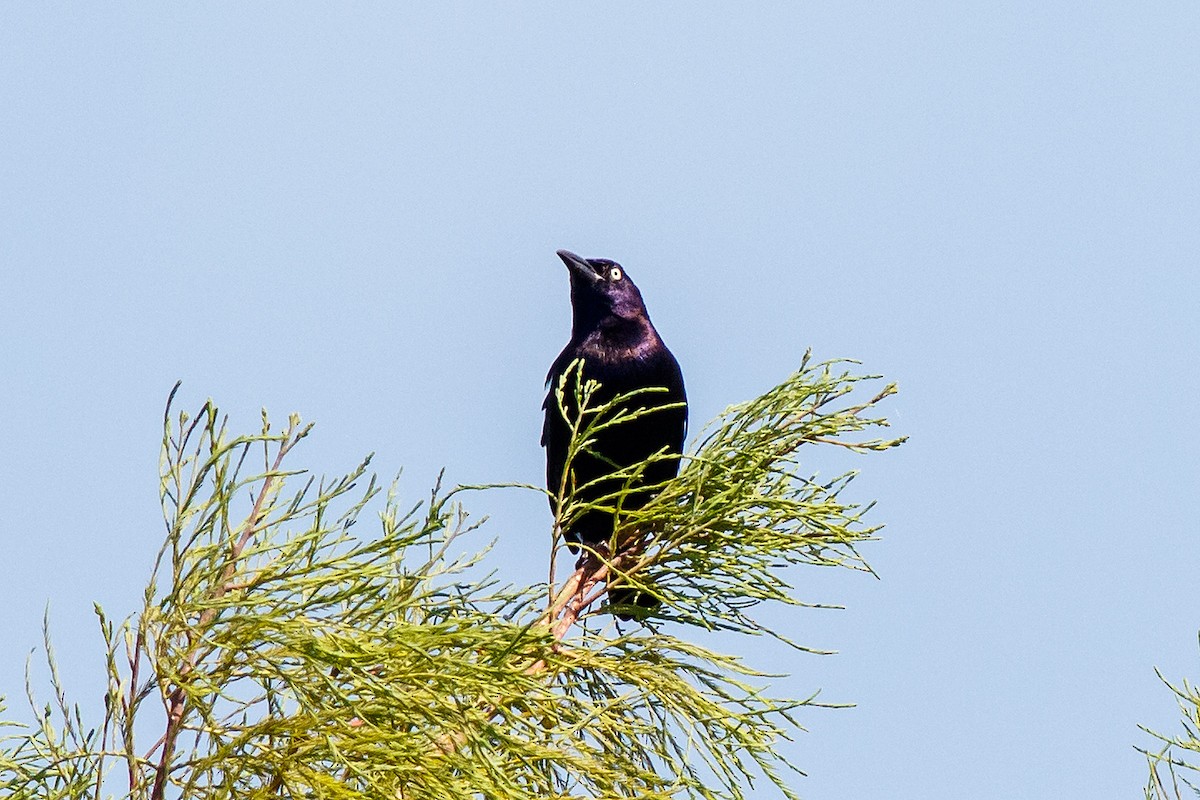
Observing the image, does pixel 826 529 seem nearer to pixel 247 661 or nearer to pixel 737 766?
pixel 737 766

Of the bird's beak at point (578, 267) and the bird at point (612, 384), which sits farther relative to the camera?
the bird's beak at point (578, 267)

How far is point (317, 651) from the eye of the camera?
230 centimetres

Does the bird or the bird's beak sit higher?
the bird's beak

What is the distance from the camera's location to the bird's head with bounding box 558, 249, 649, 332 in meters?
5.59

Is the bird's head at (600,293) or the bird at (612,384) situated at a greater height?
the bird's head at (600,293)

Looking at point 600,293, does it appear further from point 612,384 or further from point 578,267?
point 612,384

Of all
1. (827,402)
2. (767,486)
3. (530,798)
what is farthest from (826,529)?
(530,798)

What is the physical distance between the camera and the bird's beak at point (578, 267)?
571cm

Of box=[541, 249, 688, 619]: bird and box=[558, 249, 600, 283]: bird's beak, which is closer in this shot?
box=[541, 249, 688, 619]: bird

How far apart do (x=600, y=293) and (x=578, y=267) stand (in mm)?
169

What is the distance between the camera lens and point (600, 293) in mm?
5652

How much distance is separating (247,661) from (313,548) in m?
0.24

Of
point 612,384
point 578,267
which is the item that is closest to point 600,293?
point 578,267

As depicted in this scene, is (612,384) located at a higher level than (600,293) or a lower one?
lower
